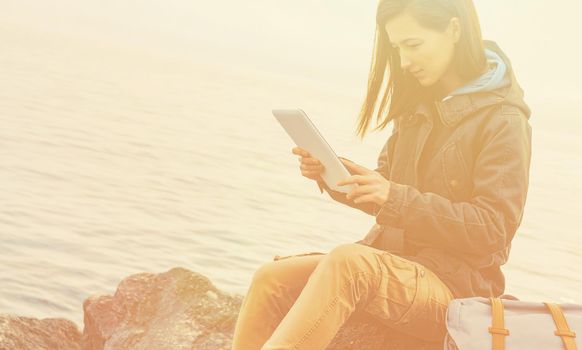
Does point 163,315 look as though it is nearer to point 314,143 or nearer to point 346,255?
point 314,143

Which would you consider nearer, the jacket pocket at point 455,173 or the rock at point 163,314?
the jacket pocket at point 455,173

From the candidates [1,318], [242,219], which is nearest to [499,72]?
[1,318]

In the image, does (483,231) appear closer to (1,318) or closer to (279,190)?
(1,318)

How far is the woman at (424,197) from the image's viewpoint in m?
3.74

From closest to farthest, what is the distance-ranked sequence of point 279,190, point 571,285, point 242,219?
point 571,285, point 242,219, point 279,190

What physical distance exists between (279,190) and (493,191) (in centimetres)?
1626

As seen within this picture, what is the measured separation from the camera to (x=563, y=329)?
3590mm

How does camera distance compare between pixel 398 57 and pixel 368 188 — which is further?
pixel 398 57

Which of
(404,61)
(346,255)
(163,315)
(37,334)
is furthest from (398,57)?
(37,334)

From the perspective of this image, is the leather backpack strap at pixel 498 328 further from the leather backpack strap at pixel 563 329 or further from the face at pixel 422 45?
the face at pixel 422 45

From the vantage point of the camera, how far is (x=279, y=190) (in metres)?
20.0

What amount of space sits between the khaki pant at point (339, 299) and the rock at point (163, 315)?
1143mm

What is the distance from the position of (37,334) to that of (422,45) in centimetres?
302

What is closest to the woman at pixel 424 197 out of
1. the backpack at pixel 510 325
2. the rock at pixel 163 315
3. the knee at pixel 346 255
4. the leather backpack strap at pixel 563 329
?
the knee at pixel 346 255
